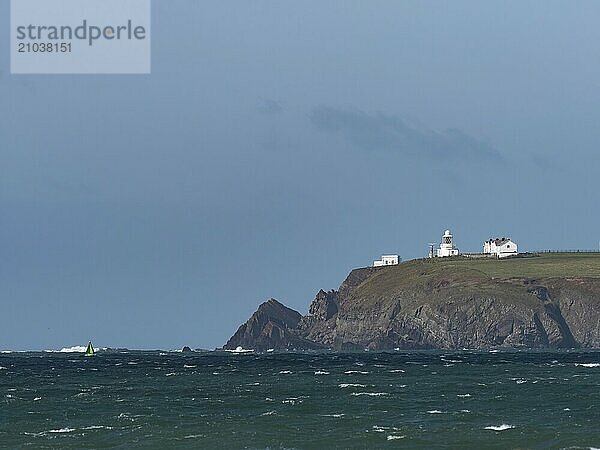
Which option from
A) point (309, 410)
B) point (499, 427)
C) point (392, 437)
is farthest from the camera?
point (309, 410)

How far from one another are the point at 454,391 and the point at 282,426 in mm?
34043

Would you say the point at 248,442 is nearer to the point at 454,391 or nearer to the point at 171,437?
the point at 171,437

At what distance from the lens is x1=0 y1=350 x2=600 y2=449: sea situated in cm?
8394

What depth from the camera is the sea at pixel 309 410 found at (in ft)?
275

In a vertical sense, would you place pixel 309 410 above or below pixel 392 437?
above

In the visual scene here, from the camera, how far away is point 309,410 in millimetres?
102312

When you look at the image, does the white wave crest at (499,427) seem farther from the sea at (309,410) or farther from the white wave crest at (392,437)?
the white wave crest at (392,437)

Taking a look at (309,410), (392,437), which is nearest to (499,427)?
(392,437)

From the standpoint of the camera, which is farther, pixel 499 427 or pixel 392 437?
pixel 499 427

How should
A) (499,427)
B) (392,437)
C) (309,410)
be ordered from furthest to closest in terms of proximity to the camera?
(309,410)
(499,427)
(392,437)

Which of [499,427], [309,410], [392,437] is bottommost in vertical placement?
[392,437]

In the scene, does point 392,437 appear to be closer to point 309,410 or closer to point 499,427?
point 499,427

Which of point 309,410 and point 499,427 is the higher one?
point 309,410

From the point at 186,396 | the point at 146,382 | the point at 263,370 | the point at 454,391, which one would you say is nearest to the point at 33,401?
the point at 186,396
